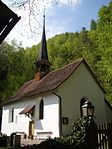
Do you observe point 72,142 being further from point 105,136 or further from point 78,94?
point 78,94

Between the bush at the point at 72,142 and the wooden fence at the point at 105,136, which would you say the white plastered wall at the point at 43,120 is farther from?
the wooden fence at the point at 105,136

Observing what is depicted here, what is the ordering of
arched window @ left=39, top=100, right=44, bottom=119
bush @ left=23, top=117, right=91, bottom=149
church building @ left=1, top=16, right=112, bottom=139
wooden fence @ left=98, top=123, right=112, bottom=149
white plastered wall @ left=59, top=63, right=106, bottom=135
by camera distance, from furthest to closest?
arched window @ left=39, top=100, right=44, bottom=119 → white plastered wall @ left=59, top=63, right=106, bottom=135 → church building @ left=1, top=16, right=112, bottom=139 → bush @ left=23, top=117, right=91, bottom=149 → wooden fence @ left=98, top=123, right=112, bottom=149

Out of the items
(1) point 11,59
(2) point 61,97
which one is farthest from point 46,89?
(1) point 11,59

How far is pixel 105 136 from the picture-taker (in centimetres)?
1235

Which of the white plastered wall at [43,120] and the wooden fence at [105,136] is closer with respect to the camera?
the wooden fence at [105,136]

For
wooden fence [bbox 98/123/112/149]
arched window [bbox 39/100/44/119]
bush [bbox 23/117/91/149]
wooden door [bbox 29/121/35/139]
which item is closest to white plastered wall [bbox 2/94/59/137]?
arched window [bbox 39/100/44/119]

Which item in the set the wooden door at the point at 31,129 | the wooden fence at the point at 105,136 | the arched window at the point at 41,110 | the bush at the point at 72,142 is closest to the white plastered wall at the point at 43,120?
the arched window at the point at 41,110

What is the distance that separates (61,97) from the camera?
2208 centimetres

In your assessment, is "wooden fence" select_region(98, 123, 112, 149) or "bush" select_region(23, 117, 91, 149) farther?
"bush" select_region(23, 117, 91, 149)

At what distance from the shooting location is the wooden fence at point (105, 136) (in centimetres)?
Answer: 1204

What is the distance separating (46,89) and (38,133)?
4.21 m

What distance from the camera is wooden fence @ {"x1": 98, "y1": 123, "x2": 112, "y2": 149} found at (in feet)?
39.5

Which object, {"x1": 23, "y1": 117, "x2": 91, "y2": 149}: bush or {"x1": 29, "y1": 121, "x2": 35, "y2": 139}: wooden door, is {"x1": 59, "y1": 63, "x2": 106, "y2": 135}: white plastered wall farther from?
{"x1": 23, "y1": 117, "x2": 91, "y2": 149}: bush

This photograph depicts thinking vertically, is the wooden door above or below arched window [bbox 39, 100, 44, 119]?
below
